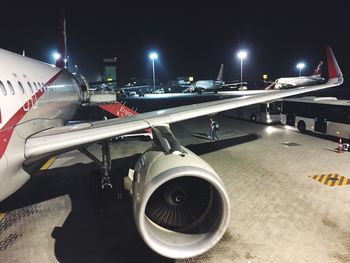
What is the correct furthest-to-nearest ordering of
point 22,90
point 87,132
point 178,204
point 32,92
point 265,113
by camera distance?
1. point 265,113
2. point 32,92
3. point 87,132
4. point 22,90
5. point 178,204

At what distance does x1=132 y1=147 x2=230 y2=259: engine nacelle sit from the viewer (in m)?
5.16

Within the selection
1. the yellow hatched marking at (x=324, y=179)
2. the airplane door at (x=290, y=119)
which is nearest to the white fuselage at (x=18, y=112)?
the yellow hatched marking at (x=324, y=179)

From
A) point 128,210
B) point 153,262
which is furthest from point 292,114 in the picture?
point 153,262

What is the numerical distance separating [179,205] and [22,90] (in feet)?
13.3

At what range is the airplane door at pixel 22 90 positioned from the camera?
21.0ft

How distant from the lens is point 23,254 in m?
6.89

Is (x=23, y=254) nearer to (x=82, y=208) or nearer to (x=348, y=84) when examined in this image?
(x=82, y=208)

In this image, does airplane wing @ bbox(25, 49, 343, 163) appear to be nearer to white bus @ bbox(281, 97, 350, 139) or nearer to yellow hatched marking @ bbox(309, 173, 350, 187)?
yellow hatched marking @ bbox(309, 173, 350, 187)

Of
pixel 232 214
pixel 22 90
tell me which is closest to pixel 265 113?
pixel 232 214

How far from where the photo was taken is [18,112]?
6.00 metres

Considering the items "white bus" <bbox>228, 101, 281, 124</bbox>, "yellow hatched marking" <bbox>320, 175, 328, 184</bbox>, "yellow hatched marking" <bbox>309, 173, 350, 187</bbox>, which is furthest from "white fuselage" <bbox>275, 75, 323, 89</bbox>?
"yellow hatched marking" <bbox>320, 175, 328, 184</bbox>

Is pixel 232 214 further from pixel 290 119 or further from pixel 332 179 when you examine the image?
pixel 290 119

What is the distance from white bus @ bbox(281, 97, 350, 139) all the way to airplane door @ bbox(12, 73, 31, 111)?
1626 cm

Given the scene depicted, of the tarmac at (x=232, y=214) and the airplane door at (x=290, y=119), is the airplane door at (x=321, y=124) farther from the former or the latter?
the tarmac at (x=232, y=214)
